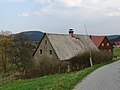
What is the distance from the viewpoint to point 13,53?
60750 millimetres

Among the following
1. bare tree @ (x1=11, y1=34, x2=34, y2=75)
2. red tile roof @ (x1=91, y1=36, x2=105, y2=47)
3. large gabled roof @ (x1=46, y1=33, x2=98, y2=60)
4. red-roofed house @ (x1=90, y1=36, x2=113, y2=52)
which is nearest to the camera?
large gabled roof @ (x1=46, y1=33, x2=98, y2=60)

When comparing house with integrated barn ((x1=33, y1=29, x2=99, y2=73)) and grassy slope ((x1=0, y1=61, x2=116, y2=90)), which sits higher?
house with integrated barn ((x1=33, y1=29, x2=99, y2=73))

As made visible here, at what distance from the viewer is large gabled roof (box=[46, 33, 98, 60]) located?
173 ft

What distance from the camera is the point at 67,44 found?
191 feet

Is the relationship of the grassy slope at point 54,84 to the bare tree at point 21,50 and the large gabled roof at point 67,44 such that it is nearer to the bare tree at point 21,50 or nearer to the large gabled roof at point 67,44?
the large gabled roof at point 67,44

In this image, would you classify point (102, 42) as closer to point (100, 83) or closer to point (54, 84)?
point (100, 83)

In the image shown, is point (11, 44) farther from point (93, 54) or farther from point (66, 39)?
point (93, 54)

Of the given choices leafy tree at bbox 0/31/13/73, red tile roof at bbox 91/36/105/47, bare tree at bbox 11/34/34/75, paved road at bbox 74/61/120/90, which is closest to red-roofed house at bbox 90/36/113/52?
red tile roof at bbox 91/36/105/47

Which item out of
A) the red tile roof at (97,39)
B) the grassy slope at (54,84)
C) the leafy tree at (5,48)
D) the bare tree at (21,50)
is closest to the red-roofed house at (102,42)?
the red tile roof at (97,39)

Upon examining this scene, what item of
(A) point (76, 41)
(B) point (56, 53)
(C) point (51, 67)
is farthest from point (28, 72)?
(A) point (76, 41)

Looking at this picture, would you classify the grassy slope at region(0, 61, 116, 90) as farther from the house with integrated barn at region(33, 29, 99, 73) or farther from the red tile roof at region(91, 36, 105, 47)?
the red tile roof at region(91, 36, 105, 47)

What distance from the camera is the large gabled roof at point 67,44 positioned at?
52594 millimetres

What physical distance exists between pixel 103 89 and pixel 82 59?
25.7 meters

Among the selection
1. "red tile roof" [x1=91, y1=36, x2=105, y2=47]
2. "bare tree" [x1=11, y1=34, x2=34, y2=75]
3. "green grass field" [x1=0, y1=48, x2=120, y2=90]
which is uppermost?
"red tile roof" [x1=91, y1=36, x2=105, y2=47]
